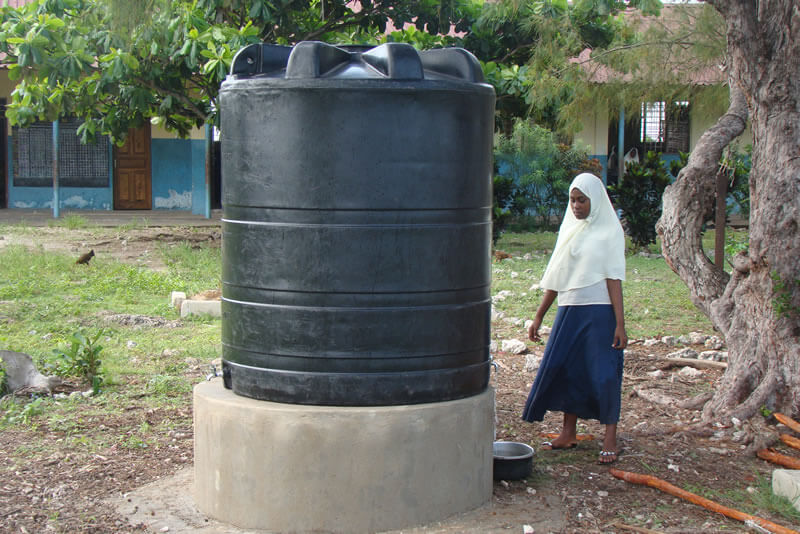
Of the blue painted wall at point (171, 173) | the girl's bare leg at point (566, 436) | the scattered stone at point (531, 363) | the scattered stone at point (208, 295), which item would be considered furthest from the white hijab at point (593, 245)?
the blue painted wall at point (171, 173)

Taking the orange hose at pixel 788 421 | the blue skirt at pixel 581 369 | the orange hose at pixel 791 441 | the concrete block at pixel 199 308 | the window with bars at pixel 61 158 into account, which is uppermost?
the window with bars at pixel 61 158

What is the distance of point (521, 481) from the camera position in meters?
3.83

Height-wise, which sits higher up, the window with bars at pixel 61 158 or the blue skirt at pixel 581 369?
the window with bars at pixel 61 158

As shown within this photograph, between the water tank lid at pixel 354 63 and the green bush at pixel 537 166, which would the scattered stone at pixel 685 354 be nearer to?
the water tank lid at pixel 354 63

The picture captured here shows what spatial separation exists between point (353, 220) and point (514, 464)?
1411 millimetres

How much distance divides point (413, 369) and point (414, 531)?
1.98 feet

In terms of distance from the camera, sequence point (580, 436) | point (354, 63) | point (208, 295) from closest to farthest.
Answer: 1. point (354, 63)
2. point (580, 436)
3. point (208, 295)

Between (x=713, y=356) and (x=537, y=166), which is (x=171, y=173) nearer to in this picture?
(x=537, y=166)

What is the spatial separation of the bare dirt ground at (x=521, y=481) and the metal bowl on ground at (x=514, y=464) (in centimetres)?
4

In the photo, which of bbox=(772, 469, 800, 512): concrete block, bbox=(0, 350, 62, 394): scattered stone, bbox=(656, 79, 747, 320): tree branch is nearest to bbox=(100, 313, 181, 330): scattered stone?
bbox=(0, 350, 62, 394): scattered stone

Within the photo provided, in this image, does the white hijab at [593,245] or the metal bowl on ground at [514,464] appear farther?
the white hijab at [593,245]

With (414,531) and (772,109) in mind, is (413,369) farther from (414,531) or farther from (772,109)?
(772,109)

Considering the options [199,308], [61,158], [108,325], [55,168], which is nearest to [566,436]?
[199,308]

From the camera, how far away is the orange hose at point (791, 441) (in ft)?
14.0
